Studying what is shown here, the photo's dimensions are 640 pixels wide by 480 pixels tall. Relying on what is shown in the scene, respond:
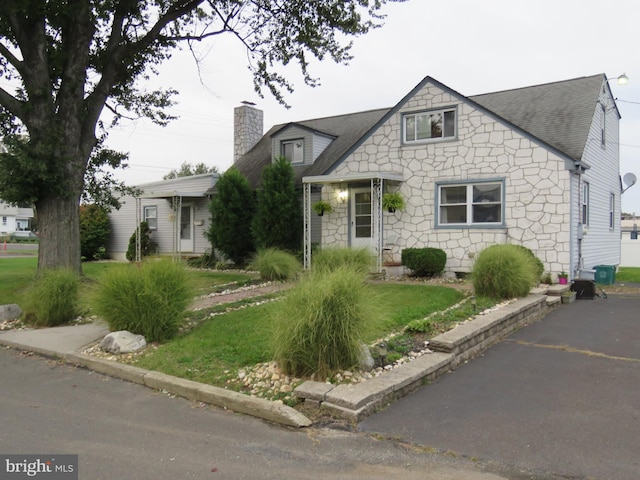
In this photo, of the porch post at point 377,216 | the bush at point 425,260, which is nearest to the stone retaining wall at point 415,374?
the bush at point 425,260

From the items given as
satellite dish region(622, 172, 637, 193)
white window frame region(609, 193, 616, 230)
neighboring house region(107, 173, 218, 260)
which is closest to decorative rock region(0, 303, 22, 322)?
neighboring house region(107, 173, 218, 260)

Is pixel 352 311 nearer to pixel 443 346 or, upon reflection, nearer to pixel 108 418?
pixel 443 346

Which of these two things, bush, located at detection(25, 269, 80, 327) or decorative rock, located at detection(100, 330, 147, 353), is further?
bush, located at detection(25, 269, 80, 327)

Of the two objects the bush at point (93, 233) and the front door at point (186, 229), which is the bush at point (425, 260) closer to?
the front door at point (186, 229)

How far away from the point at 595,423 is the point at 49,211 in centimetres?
1075

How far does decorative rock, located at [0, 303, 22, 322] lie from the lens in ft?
28.7

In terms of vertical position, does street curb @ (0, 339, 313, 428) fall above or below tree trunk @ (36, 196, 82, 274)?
below

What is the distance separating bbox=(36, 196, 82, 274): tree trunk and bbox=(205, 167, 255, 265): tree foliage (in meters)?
6.46

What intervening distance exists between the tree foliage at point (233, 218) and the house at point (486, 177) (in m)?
2.69

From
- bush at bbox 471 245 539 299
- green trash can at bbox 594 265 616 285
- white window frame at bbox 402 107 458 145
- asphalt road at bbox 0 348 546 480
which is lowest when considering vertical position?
asphalt road at bbox 0 348 546 480

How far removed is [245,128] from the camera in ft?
73.2

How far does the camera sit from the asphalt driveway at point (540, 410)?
3553mm

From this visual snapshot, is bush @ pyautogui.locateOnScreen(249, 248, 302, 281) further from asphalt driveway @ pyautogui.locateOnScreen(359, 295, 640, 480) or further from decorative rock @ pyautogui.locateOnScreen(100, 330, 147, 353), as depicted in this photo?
asphalt driveway @ pyautogui.locateOnScreen(359, 295, 640, 480)

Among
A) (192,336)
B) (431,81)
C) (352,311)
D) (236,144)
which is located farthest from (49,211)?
(236,144)
